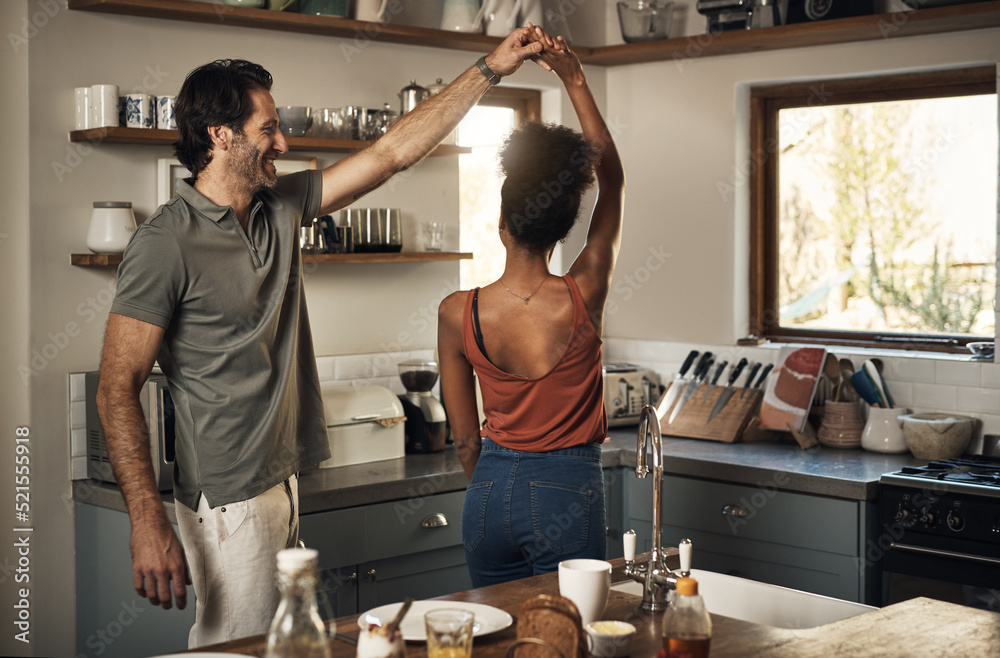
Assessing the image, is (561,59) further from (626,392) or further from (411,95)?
(626,392)

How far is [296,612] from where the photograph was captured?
1168mm

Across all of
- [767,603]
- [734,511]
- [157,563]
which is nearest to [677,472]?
[734,511]

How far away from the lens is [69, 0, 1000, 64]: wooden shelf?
333cm

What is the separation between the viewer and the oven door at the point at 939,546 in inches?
118

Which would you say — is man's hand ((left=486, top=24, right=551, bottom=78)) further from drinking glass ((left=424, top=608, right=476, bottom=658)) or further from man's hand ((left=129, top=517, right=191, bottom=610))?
drinking glass ((left=424, top=608, right=476, bottom=658))

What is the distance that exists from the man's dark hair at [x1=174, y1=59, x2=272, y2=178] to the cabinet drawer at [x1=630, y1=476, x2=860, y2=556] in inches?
77.6

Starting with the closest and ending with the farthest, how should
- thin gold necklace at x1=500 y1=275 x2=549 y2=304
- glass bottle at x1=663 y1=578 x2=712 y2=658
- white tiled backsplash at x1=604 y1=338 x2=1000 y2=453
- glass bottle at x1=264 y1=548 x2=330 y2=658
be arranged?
glass bottle at x1=264 y1=548 x2=330 y2=658, glass bottle at x1=663 y1=578 x2=712 y2=658, thin gold necklace at x1=500 y1=275 x2=549 y2=304, white tiled backsplash at x1=604 y1=338 x2=1000 y2=453

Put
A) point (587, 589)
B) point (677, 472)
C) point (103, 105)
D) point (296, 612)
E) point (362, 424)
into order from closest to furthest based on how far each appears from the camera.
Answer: point (296, 612), point (587, 589), point (103, 105), point (362, 424), point (677, 472)

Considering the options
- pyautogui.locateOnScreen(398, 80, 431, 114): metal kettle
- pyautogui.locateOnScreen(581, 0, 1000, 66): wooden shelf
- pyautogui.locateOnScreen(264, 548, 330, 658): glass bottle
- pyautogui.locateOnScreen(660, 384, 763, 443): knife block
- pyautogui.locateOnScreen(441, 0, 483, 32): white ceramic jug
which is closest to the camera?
pyautogui.locateOnScreen(264, 548, 330, 658): glass bottle

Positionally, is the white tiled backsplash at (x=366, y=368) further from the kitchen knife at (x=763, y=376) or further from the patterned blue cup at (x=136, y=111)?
the kitchen knife at (x=763, y=376)

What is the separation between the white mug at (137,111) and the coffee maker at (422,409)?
117 cm

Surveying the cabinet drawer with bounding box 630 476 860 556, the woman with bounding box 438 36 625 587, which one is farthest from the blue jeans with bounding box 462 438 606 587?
the cabinet drawer with bounding box 630 476 860 556

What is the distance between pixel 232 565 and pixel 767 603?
108cm

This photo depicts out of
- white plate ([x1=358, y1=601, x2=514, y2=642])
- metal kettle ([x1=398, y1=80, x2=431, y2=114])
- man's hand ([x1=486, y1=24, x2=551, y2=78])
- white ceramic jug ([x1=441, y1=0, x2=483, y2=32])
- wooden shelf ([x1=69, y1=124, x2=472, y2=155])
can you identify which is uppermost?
white ceramic jug ([x1=441, y1=0, x2=483, y2=32])
